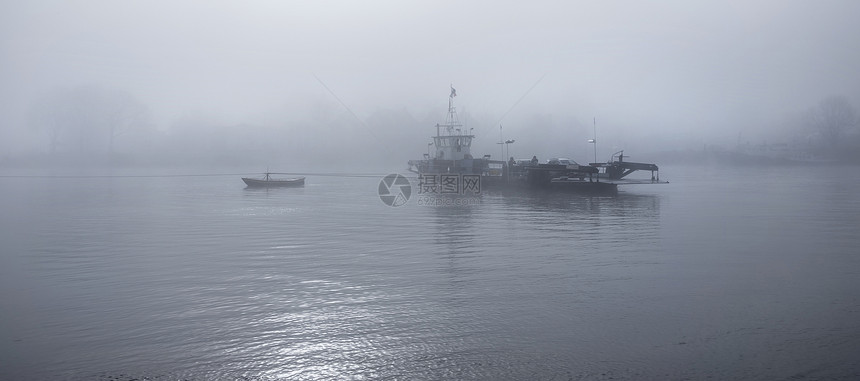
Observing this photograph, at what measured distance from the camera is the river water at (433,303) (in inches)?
404

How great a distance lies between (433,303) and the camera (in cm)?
1433

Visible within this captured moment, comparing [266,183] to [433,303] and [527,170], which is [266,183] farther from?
[433,303]

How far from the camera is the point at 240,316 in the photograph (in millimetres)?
13242

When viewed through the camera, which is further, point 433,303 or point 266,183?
point 266,183

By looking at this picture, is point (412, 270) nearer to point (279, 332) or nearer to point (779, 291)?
point (279, 332)

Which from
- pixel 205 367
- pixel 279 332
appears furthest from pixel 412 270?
pixel 205 367

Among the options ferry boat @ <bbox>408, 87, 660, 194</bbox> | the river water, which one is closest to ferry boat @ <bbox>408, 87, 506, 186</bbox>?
ferry boat @ <bbox>408, 87, 660, 194</bbox>

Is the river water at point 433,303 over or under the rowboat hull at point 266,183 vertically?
under

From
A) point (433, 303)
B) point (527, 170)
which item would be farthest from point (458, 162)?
point (433, 303)

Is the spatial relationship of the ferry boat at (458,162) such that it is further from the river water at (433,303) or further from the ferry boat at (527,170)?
the river water at (433,303)

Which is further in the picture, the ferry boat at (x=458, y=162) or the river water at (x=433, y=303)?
the ferry boat at (x=458, y=162)

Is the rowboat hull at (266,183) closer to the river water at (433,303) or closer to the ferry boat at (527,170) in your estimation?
the ferry boat at (527,170)

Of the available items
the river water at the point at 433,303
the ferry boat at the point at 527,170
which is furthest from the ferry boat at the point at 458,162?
the river water at the point at 433,303

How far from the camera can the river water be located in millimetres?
10250
